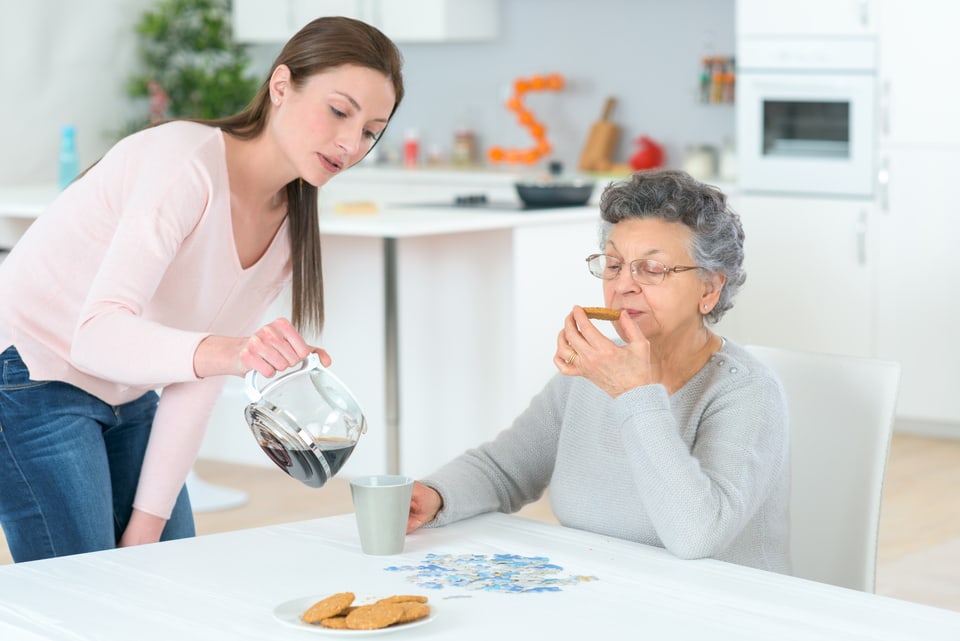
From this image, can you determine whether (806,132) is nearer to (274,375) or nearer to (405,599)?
(274,375)

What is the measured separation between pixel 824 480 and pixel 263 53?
5774 millimetres

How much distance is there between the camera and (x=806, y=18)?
17.2 ft

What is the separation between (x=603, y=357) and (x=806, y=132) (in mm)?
3849

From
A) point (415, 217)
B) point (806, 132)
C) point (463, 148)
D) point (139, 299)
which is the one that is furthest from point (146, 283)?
point (463, 148)

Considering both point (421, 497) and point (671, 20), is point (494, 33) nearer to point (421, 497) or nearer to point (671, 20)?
point (671, 20)

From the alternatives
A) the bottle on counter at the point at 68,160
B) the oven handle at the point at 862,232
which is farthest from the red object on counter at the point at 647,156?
the bottle on counter at the point at 68,160

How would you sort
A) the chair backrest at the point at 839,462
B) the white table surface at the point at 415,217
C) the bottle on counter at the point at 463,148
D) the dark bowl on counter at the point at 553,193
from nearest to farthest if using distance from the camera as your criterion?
the chair backrest at the point at 839,462 → the white table surface at the point at 415,217 → the dark bowl on counter at the point at 553,193 → the bottle on counter at the point at 463,148

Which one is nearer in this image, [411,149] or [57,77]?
[57,77]

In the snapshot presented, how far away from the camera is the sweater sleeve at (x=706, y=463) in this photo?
1685mm

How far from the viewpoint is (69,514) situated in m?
1.96

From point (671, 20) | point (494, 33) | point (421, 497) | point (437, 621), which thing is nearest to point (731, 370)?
point (421, 497)

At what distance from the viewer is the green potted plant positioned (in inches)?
267

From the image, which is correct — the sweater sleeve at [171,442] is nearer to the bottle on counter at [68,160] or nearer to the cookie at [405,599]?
the cookie at [405,599]

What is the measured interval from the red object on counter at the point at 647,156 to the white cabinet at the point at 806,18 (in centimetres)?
85
